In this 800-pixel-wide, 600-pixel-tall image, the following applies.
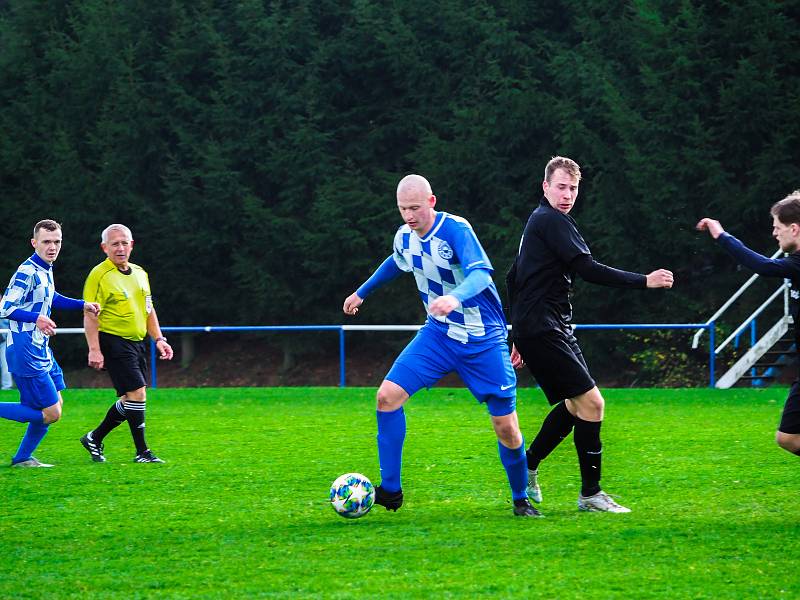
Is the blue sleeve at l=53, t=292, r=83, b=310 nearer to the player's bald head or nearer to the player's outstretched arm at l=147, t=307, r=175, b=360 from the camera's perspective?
the player's outstretched arm at l=147, t=307, r=175, b=360

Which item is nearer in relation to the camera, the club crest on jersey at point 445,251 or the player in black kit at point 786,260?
the player in black kit at point 786,260

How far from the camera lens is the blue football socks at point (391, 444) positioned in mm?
6711

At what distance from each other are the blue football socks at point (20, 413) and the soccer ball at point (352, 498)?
3.57 m

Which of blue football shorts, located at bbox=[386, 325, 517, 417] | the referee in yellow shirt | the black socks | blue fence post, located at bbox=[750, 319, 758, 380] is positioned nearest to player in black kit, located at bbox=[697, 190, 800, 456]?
the black socks

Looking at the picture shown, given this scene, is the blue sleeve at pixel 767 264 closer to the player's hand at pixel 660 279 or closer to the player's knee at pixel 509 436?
the player's hand at pixel 660 279

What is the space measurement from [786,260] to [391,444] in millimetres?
2305

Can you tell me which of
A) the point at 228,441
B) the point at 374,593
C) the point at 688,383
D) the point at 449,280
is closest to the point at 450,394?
the point at 688,383

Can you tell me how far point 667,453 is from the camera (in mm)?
9867

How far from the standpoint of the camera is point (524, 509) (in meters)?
A: 6.77

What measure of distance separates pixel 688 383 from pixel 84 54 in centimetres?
1523

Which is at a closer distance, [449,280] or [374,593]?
[374,593]

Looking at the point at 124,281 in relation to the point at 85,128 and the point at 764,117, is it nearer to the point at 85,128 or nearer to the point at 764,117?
the point at 764,117

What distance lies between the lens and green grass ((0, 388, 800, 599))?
518 cm

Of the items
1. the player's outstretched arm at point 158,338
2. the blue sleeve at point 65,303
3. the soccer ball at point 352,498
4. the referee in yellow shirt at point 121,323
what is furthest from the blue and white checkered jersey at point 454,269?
the blue sleeve at point 65,303
